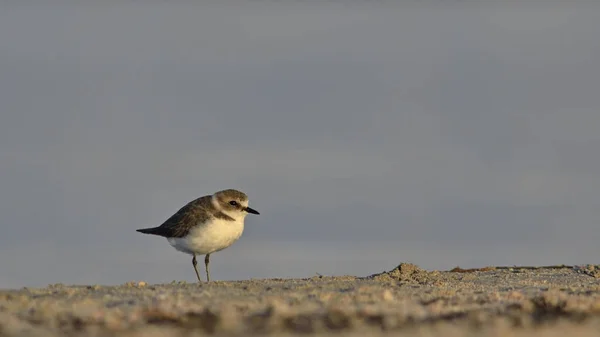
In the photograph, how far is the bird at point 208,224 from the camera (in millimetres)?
16469

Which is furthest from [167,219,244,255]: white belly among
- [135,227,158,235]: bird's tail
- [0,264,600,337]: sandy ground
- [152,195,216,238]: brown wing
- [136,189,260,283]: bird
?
[0,264,600,337]: sandy ground

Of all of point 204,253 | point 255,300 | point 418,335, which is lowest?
point 418,335

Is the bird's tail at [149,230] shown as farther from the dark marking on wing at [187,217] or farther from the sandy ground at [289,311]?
the sandy ground at [289,311]

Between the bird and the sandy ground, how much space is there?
281 centimetres

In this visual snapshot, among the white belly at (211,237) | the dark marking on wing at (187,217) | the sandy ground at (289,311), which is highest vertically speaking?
the dark marking on wing at (187,217)

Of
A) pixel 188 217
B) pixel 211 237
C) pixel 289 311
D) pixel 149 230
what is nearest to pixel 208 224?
pixel 211 237

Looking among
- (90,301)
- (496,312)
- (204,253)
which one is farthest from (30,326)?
(204,253)

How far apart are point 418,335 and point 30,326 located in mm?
3487

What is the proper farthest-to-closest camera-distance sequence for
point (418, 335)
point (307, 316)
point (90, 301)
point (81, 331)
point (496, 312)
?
1. point (90, 301)
2. point (496, 312)
3. point (307, 316)
4. point (81, 331)
5. point (418, 335)

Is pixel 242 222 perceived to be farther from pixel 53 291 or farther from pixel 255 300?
pixel 255 300

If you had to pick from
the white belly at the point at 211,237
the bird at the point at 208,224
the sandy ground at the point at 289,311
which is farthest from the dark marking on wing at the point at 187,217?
the sandy ground at the point at 289,311

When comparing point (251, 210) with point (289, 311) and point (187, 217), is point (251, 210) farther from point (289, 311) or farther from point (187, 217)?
point (289, 311)

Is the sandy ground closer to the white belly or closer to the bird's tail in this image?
the white belly

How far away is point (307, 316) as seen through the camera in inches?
344
